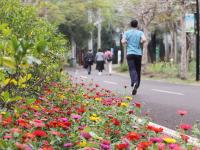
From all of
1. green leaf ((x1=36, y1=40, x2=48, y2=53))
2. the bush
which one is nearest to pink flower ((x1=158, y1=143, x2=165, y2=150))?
green leaf ((x1=36, y1=40, x2=48, y2=53))

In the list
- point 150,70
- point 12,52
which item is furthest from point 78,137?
point 150,70

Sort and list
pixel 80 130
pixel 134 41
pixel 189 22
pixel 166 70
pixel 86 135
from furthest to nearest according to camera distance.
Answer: pixel 166 70 < pixel 189 22 < pixel 134 41 < pixel 80 130 < pixel 86 135

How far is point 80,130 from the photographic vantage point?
183 inches

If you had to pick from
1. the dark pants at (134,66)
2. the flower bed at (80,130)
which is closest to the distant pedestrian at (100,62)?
the dark pants at (134,66)

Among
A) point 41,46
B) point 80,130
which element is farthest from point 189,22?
point 41,46

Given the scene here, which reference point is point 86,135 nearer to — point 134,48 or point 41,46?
point 41,46

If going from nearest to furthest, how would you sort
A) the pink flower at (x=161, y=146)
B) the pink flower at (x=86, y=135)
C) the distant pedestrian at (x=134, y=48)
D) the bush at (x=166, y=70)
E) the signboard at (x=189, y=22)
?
the pink flower at (x=161, y=146) → the pink flower at (x=86, y=135) → the distant pedestrian at (x=134, y=48) → the signboard at (x=189, y=22) → the bush at (x=166, y=70)

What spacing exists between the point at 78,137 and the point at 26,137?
745 millimetres

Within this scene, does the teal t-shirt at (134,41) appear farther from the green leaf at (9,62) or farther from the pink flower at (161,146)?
the green leaf at (9,62)

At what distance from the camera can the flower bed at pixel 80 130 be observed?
3.88m

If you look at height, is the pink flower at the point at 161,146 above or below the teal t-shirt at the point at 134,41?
below

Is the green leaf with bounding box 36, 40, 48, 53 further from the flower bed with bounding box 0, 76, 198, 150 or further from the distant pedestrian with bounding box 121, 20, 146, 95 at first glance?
the distant pedestrian with bounding box 121, 20, 146, 95

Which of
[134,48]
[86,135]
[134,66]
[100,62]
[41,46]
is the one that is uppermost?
[41,46]

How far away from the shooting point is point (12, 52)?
332cm
